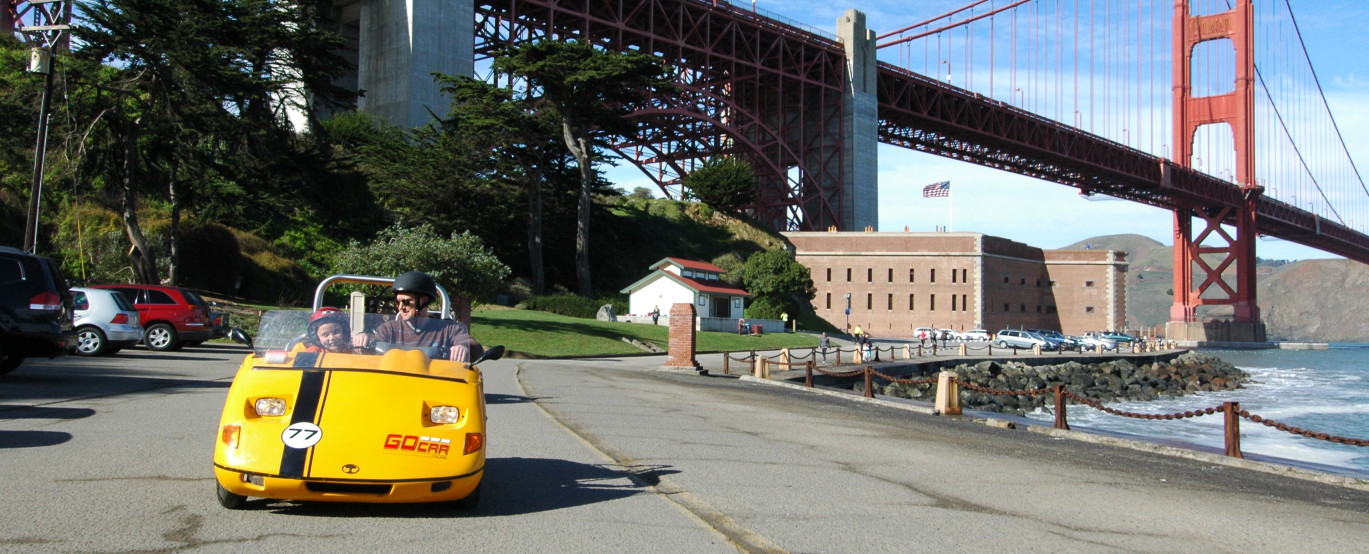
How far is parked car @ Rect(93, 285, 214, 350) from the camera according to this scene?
2278cm

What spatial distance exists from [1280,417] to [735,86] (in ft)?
181

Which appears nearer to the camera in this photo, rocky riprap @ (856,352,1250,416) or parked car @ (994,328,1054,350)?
rocky riprap @ (856,352,1250,416)

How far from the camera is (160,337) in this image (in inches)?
915

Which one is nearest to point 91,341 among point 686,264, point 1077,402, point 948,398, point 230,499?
point 948,398

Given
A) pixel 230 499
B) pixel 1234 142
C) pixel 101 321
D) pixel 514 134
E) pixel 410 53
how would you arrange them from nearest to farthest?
pixel 230 499 → pixel 101 321 → pixel 514 134 → pixel 410 53 → pixel 1234 142

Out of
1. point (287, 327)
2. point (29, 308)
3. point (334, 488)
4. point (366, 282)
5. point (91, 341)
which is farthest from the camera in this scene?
point (91, 341)

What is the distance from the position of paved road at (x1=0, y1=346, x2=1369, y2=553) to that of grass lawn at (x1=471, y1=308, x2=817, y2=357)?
65.9 ft

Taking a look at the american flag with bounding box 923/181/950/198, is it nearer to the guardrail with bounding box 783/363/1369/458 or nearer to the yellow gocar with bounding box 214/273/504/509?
the guardrail with bounding box 783/363/1369/458

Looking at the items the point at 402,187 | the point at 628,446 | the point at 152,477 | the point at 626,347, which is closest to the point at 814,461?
the point at 628,446

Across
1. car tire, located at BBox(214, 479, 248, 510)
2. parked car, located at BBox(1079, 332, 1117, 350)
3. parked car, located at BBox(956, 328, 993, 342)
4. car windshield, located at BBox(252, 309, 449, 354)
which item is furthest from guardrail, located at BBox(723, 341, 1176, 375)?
car tire, located at BBox(214, 479, 248, 510)

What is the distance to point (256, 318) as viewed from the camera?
3031 centimetres

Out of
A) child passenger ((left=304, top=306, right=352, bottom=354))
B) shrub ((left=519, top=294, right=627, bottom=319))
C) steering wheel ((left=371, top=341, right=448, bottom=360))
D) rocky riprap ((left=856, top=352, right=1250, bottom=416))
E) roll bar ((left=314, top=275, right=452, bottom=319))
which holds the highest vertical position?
shrub ((left=519, top=294, right=627, bottom=319))

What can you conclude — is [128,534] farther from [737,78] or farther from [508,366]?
[737,78]

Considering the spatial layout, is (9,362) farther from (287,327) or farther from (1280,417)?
(1280,417)
